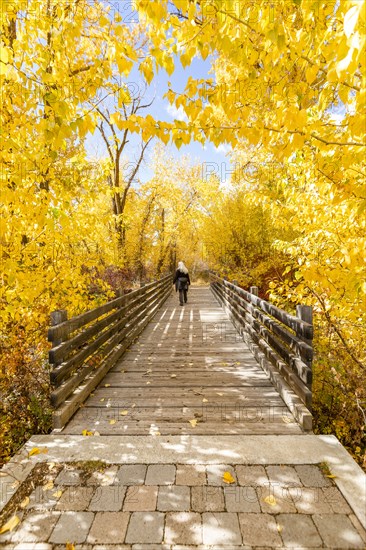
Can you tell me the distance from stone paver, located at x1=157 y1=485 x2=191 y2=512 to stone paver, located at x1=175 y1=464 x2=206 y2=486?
0.07m

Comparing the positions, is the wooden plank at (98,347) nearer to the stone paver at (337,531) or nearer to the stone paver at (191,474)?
the stone paver at (191,474)

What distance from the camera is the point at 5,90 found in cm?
434

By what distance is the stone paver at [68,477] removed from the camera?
2801 millimetres

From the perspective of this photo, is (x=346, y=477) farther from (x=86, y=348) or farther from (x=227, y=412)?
(x=86, y=348)

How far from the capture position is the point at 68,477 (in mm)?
2869

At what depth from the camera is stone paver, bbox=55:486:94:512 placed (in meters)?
2.52

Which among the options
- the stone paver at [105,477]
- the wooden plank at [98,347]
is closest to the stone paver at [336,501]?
the stone paver at [105,477]

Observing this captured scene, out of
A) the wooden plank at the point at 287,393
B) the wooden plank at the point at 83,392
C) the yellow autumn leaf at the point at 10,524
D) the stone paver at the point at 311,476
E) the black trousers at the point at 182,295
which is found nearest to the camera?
the yellow autumn leaf at the point at 10,524

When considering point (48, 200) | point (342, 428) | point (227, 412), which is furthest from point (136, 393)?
point (48, 200)

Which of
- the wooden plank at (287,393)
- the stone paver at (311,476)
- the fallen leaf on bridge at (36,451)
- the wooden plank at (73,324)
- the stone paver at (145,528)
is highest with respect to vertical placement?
the wooden plank at (73,324)

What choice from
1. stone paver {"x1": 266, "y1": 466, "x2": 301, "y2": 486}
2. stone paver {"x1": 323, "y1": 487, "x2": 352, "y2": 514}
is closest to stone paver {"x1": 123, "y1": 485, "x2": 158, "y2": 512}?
stone paver {"x1": 266, "y1": 466, "x2": 301, "y2": 486}

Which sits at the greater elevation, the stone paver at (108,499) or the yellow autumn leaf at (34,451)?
the yellow autumn leaf at (34,451)

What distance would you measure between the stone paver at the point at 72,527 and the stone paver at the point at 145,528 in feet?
1.06

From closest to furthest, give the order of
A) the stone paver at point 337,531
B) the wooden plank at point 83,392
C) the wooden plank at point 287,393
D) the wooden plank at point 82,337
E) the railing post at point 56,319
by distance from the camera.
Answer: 1. the stone paver at point 337,531
2. the wooden plank at point 287,393
3. the wooden plank at point 83,392
4. the wooden plank at point 82,337
5. the railing post at point 56,319
